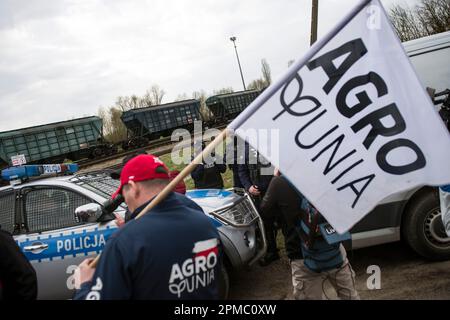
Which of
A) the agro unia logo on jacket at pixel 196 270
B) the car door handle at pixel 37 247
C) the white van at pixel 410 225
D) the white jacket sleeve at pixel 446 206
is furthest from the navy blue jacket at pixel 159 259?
the white van at pixel 410 225

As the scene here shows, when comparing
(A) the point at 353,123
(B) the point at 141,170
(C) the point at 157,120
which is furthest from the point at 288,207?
(C) the point at 157,120

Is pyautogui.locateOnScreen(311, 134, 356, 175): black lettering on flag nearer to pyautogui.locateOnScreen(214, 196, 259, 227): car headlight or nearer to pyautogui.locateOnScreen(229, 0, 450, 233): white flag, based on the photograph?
pyautogui.locateOnScreen(229, 0, 450, 233): white flag

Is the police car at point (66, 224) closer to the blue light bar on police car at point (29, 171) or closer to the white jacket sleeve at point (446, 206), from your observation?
the blue light bar on police car at point (29, 171)

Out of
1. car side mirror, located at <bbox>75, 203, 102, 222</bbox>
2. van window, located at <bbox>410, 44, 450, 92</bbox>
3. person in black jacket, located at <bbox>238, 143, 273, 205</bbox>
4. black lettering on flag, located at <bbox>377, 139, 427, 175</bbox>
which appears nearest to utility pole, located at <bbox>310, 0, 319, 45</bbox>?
van window, located at <bbox>410, 44, 450, 92</bbox>

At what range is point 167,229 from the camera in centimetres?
170

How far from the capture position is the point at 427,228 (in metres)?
4.09

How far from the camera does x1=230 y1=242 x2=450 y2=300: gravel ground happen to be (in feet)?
12.4

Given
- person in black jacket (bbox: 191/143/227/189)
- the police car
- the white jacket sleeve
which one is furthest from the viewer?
person in black jacket (bbox: 191/143/227/189)

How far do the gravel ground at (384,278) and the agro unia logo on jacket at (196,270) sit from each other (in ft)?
6.81

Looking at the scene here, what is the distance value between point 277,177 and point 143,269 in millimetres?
1752

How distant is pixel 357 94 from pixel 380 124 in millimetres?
193

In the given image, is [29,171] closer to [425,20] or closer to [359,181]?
[359,181]

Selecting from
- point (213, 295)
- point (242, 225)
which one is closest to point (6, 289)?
point (213, 295)

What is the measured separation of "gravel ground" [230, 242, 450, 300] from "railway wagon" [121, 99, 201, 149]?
22754 millimetres
